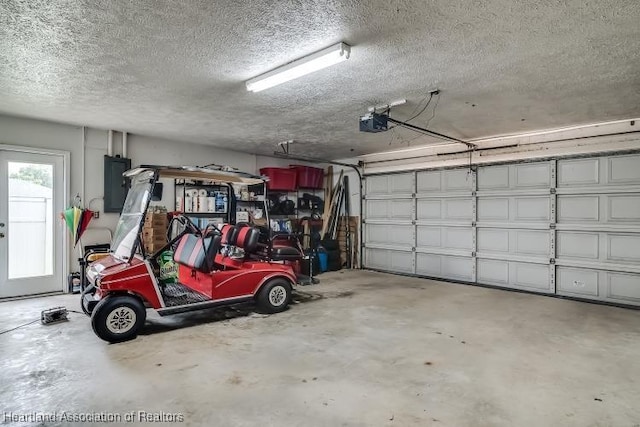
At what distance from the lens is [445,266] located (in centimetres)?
689

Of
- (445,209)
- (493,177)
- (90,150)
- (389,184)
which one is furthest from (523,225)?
(90,150)

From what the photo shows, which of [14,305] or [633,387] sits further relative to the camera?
[14,305]

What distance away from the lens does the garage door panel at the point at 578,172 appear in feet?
17.1

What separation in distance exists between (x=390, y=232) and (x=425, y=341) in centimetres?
434

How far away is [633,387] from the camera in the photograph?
2635mm

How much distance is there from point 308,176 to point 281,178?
30.1 inches

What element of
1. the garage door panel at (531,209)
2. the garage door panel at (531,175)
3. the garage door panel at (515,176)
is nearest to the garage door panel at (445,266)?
the garage door panel at (531,209)

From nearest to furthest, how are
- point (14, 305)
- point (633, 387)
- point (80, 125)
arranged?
1. point (633, 387)
2. point (14, 305)
3. point (80, 125)

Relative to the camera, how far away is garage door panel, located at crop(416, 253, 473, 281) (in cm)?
660

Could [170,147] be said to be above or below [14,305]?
above

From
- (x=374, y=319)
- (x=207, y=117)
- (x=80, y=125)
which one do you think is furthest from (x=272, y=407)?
(x=80, y=125)

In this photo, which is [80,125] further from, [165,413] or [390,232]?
[390,232]

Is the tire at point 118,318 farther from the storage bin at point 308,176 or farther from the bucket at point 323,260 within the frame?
the storage bin at point 308,176

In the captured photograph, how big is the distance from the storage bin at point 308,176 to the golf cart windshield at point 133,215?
442cm
